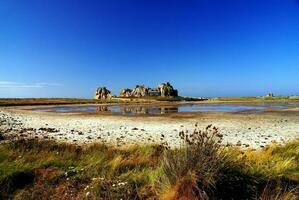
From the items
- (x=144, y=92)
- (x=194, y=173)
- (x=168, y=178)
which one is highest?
(x=144, y=92)

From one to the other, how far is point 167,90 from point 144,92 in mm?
10210

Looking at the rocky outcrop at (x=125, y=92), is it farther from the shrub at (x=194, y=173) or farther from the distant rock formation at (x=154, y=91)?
the shrub at (x=194, y=173)

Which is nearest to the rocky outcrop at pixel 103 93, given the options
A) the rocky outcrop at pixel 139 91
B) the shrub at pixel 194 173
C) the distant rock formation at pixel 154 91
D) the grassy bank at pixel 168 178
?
the distant rock formation at pixel 154 91

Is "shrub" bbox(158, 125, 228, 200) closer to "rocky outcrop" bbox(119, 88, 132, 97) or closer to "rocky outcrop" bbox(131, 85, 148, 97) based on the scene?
"rocky outcrop" bbox(131, 85, 148, 97)

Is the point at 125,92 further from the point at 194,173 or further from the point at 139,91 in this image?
the point at 194,173

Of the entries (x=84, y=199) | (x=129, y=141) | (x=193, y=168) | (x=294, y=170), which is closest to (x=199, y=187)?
(x=193, y=168)

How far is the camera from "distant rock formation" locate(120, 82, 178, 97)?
129 m

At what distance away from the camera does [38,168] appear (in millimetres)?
7844

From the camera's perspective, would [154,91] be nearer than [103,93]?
No

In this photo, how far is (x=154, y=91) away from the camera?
13362 cm

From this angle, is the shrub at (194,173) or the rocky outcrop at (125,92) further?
the rocky outcrop at (125,92)

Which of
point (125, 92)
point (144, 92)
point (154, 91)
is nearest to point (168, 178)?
point (144, 92)

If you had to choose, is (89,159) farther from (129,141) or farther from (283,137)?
(283,137)

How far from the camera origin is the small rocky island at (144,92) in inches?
5094
